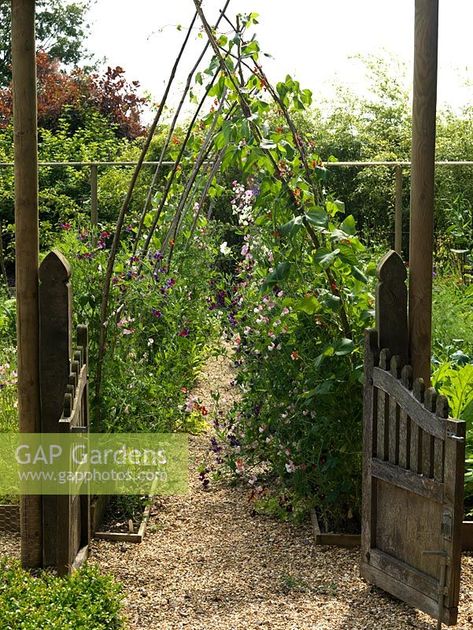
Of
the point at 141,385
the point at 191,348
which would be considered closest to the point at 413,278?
the point at 141,385

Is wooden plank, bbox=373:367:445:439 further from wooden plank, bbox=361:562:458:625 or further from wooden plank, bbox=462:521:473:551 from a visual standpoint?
wooden plank, bbox=462:521:473:551

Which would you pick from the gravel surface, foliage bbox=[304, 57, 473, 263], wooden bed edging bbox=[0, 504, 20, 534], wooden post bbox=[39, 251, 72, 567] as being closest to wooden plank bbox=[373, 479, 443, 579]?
wooden post bbox=[39, 251, 72, 567]

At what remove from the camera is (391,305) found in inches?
140

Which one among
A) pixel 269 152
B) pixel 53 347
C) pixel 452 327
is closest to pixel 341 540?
pixel 53 347

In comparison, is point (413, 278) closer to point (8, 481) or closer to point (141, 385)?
point (141, 385)

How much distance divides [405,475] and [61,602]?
124cm

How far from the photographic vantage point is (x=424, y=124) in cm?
349

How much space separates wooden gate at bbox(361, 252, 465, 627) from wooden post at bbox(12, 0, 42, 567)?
4.28 feet

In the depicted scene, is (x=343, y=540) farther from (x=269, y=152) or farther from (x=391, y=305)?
(x=269, y=152)

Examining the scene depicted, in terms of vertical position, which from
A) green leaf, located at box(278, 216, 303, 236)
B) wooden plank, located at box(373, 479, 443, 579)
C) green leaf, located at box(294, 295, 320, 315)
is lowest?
wooden plank, located at box(373, 479, 443, 579)

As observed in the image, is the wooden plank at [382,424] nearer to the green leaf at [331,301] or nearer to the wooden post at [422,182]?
the wooden post at [422,182]

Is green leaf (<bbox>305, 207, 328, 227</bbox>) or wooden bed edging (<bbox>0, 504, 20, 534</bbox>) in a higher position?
green leaf (<bbox>305, 207, 328, 227</bbox>)

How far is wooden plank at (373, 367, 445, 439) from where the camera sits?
3107 mm

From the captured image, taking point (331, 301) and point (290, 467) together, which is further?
point (290, 467)
